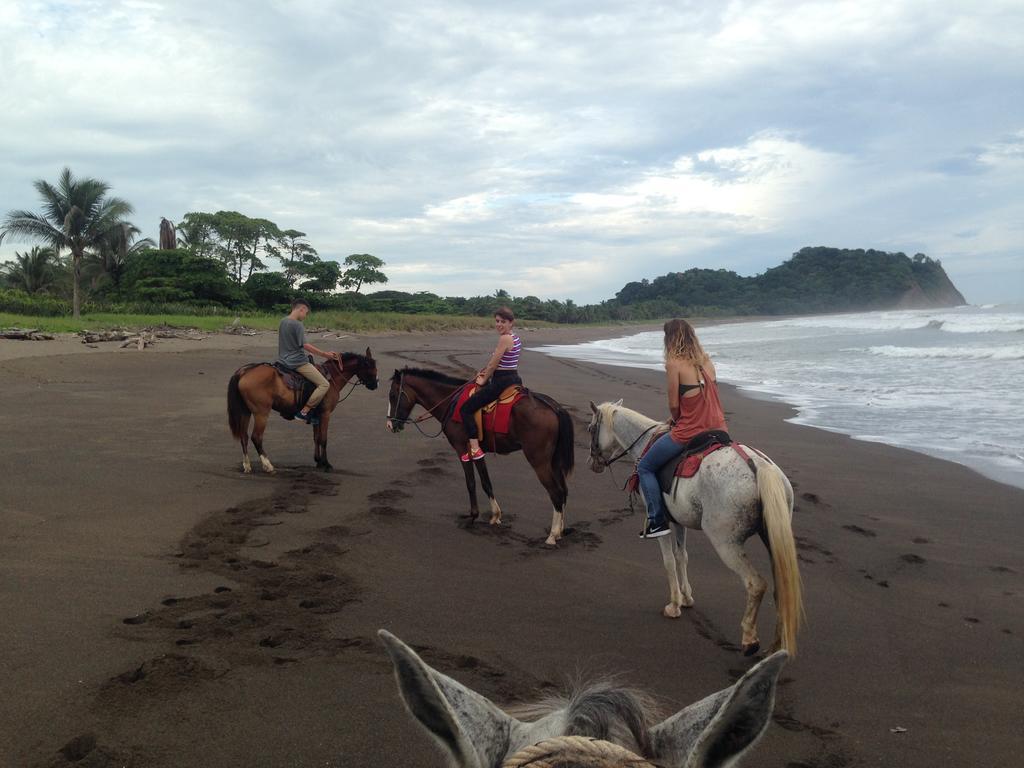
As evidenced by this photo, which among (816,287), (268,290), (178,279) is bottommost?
(268,290)

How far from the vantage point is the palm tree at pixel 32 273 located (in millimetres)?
39281

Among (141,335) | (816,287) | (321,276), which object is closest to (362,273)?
(321,276)

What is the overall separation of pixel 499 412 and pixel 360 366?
3.33 m

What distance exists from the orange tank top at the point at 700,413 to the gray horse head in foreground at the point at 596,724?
3.33 m

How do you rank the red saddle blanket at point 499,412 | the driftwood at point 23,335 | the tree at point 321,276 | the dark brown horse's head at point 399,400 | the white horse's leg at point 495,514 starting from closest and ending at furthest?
1. the white horse's leg at point 495,514
2. the red saddle blanket at point 499,412
3. the dark brown horse's head at point 399,400
4. the driftwood at point 23,335
5. the tree at point 321,276

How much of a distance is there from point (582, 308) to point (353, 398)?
5372 centimetres

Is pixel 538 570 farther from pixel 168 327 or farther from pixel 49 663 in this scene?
pixel 168 327

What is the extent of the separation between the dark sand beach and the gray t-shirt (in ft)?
4.57

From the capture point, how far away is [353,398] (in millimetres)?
13031

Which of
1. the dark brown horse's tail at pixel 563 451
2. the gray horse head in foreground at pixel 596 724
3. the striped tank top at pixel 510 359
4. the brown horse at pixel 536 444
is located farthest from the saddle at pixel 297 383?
the gray horse head in foreground at pixel 596 724

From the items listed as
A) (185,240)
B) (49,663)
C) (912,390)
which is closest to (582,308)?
(185,240)

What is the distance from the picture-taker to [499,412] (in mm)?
6926

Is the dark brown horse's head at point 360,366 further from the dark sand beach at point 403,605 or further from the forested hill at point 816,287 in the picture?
the forested hill at point 816,287

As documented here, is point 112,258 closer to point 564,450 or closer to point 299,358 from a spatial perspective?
point 299,358
